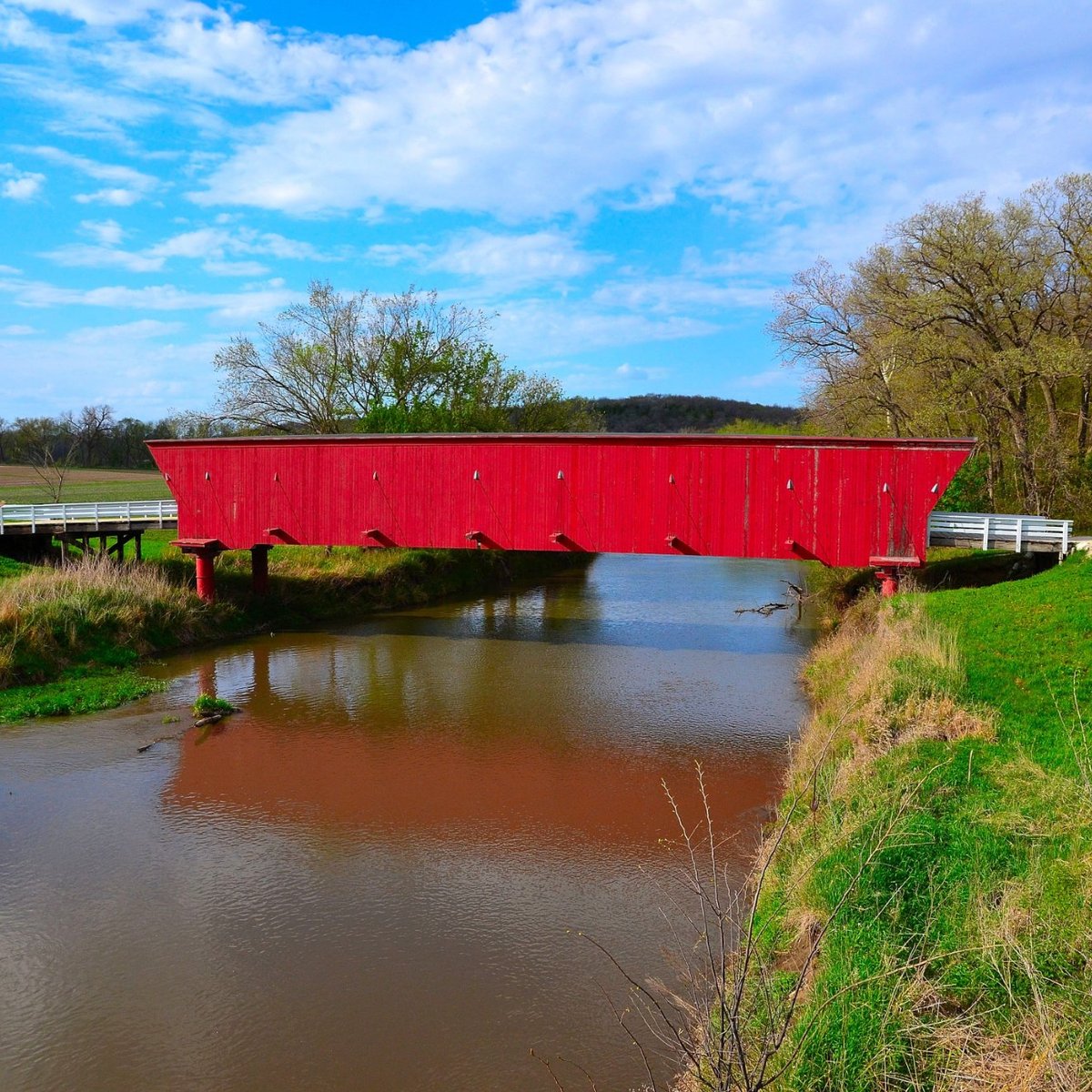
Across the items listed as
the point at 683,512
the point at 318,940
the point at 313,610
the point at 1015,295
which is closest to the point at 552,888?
the point at 318,940

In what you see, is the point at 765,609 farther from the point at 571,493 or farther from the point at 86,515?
the point at 86,515

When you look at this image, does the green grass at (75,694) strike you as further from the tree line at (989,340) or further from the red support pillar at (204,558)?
the tree line at (989,340)

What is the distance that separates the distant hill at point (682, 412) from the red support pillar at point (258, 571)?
78072mm

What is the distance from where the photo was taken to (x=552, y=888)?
845cm

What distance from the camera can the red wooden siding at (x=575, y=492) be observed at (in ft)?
56.2

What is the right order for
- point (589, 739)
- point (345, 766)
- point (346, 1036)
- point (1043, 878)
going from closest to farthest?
point (1043, 878) → point (346, 1036) → point (345, 766) → point (589, 739)

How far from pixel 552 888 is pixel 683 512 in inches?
421

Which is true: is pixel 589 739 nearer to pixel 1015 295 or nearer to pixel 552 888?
pixel 552 888

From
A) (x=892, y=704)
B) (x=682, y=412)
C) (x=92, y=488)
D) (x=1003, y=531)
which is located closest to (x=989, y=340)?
(x=1003, y=531)

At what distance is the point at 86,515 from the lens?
23422mm

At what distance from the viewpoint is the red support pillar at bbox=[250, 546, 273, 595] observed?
22891mm

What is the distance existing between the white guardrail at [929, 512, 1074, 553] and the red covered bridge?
3.35 ft

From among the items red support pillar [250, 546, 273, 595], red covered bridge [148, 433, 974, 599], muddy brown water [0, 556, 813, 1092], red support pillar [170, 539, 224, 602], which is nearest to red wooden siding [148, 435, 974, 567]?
red covered bridge [148, 433, 974, 599]

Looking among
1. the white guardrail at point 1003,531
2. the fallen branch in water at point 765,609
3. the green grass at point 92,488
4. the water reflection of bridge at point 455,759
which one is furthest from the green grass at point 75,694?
the green grass at point 92,488
